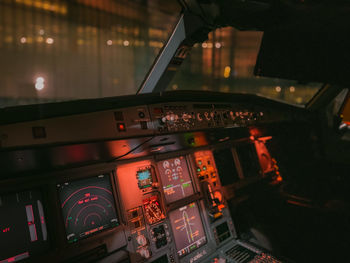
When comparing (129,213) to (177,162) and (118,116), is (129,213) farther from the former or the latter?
(118,116)

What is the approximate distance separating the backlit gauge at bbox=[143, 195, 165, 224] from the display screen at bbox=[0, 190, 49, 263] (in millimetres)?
642

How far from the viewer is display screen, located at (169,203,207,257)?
1792 millimetres

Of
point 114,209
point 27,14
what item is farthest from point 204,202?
point 27,14

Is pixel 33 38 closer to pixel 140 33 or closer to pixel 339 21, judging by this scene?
pixel 140 33

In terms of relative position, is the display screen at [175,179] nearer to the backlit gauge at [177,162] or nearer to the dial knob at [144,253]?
the backlit gauge at [177,162]

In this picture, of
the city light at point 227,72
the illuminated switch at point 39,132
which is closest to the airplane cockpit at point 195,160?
the illuminated switch at point 39,132

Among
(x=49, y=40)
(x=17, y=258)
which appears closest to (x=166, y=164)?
(x=17, y=258)

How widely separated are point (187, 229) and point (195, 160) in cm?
59

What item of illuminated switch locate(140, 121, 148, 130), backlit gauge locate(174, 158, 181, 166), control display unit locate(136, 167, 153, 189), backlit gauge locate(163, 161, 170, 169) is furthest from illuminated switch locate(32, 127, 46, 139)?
backlit gauge locate(174, 158, 181, 166)

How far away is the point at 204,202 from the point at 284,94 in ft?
5.42

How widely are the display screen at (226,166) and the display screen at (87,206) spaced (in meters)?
1.15

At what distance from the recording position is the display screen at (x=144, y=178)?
5.68 ft

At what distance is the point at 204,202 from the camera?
80.7 inches

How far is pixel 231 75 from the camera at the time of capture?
205 inches
